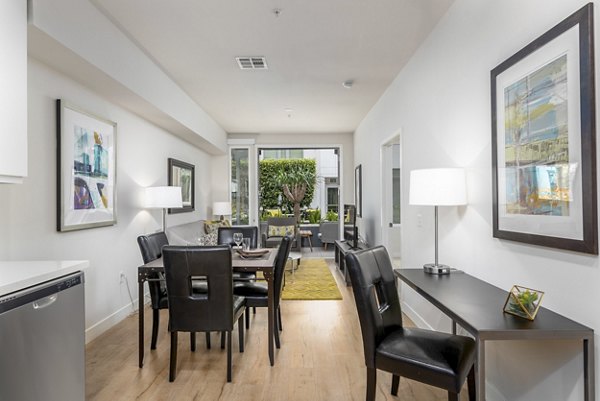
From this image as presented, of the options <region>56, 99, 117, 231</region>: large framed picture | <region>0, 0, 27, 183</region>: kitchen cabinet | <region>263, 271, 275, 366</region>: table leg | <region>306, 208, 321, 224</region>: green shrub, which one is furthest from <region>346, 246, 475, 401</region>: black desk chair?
<region>306, 208, 321, 224</region>: green shrub

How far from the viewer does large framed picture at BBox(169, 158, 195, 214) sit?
5.43 m

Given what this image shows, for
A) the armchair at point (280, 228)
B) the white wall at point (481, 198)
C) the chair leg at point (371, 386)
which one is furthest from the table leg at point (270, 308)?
the armchair at point (280, 228)

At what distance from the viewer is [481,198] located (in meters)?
2.40

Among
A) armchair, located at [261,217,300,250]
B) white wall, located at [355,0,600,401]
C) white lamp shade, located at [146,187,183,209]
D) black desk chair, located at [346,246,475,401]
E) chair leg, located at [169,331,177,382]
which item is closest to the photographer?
white wall, located at [355,0,600,401]

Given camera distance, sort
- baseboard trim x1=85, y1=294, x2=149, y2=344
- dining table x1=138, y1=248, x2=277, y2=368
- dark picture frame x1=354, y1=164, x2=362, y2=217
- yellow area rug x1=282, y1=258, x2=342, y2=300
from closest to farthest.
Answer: dining table x1=138, y1=248, x2=277, y2=368
baseboard trim x1=85, y1=294, x2=149, y2=344
yellow area rug x1=282, y1=258, x2=342, y2=300
dark picture frame x1=354, y1=164, x2=362, y2=217

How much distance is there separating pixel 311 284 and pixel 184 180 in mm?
2540

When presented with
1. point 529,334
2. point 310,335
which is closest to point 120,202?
point 310,335

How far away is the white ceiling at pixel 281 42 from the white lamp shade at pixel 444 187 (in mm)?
1257

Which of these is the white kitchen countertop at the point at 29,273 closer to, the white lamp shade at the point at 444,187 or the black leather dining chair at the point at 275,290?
the black leather dining chair at the point at 275,290

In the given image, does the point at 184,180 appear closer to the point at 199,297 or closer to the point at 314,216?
the point at 199,297

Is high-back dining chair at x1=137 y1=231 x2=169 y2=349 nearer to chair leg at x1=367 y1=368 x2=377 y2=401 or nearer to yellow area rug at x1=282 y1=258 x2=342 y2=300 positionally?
chair leg at x1=367 y1=368 x2=377 y2=401

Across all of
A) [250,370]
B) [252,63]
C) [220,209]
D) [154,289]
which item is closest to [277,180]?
[220,209]

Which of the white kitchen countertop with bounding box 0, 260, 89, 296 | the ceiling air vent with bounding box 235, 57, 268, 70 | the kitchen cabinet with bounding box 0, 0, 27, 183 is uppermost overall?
the ceiling air vent with bounding box 235, 57, 268, 70

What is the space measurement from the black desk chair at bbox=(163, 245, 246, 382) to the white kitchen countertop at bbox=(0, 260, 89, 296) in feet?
1.88
